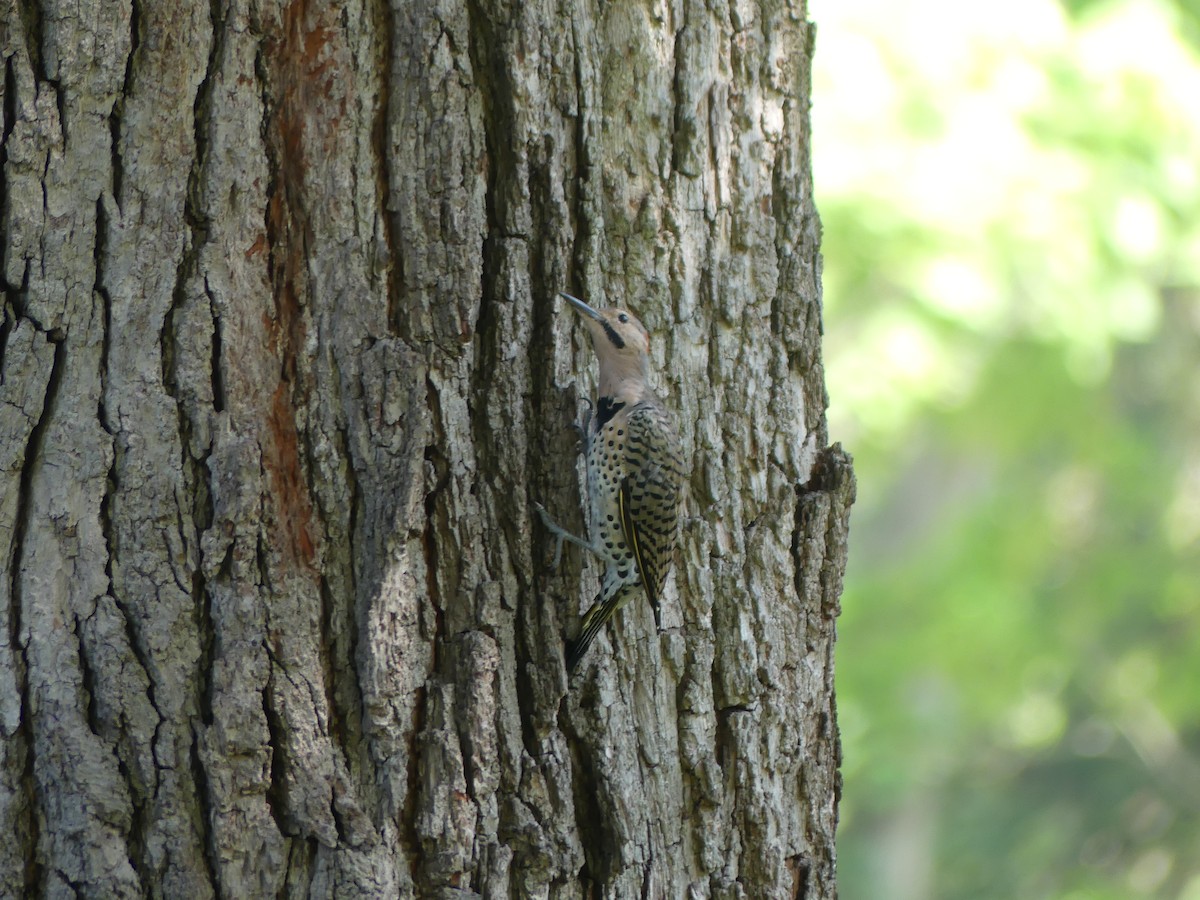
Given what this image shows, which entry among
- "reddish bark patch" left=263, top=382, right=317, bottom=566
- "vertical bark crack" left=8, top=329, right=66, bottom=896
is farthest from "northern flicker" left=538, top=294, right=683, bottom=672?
"vertical bark crack" left=8, top=329, right=66, bottom=896

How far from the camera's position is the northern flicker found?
2682 millimetres

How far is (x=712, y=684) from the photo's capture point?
273 cm

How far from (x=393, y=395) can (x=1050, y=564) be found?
11.8 meters

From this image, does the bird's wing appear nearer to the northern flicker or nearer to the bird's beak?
the northern flicker

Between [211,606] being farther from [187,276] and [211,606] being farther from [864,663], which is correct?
[864,663]

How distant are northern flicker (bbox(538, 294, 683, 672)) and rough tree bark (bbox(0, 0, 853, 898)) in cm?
5

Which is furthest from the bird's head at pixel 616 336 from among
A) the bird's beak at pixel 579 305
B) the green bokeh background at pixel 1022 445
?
the green bokeh background at pixel 1022 445

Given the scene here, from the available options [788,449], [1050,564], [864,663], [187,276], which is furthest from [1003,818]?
[187,276]

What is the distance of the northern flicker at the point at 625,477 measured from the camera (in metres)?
2.68

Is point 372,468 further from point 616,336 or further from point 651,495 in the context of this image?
point 651,495

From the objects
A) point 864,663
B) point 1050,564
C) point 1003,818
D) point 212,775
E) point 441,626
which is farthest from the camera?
point 1003,818

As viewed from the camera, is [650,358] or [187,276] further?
[650,358]

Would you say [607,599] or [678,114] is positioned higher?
[678,114]

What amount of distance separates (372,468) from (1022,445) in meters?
9.84
